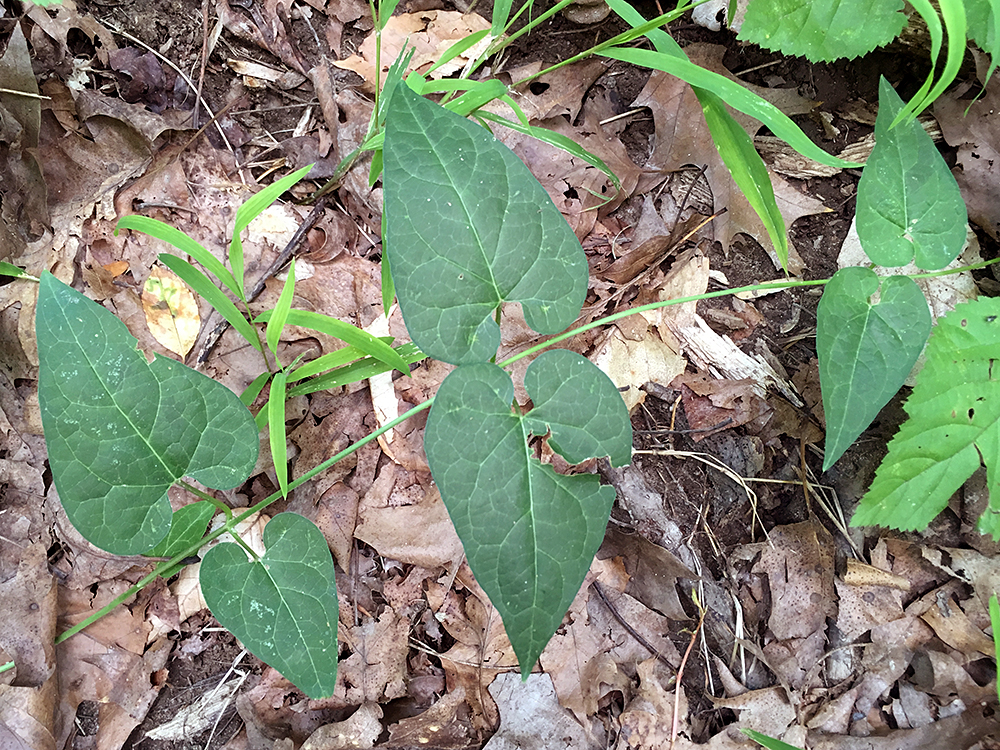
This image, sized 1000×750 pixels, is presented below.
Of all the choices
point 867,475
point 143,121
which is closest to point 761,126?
point 867,475

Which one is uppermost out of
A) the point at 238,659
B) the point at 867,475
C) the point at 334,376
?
the point at 334,376

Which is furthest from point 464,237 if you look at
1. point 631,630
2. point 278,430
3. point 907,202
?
point 631,630

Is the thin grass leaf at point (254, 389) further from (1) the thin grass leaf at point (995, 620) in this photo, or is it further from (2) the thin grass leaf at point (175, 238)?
(1) the thin grass leaf at point (995, 620)

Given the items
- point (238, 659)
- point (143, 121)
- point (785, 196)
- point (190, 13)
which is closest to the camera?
point (238, 659)

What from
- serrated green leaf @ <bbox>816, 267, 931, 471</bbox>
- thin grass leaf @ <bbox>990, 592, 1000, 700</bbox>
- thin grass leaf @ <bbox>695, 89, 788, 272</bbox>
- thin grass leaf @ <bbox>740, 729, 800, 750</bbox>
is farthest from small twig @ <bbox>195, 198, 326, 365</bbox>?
thin grass leaf @ <bbox>990, 592, 1000, 700</bbox>

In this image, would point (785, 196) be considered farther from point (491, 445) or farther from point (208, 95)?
point (208, 95)

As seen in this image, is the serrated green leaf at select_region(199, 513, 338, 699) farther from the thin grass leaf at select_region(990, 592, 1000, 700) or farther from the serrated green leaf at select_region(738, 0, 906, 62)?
the serrated green leaf at select_region(738, 0, 906, 62)
